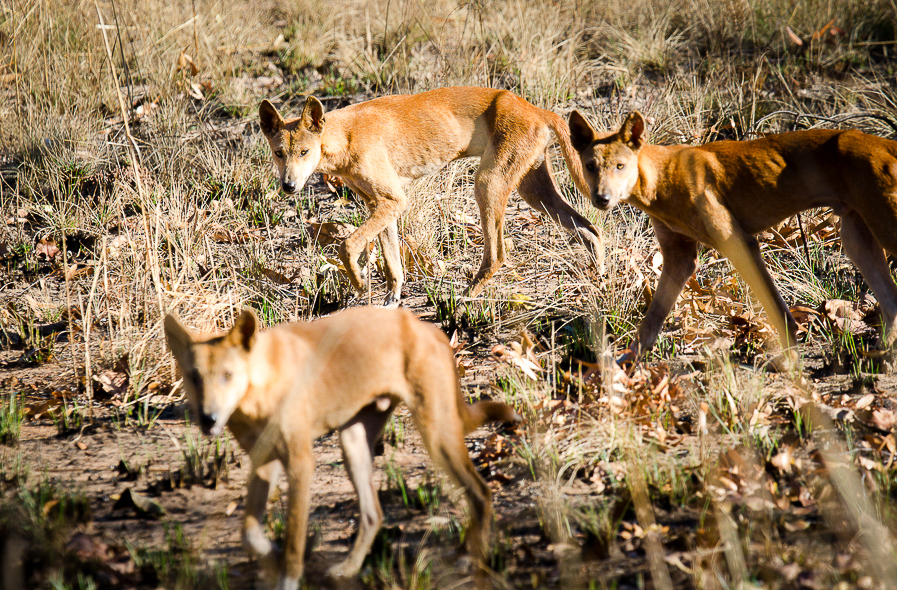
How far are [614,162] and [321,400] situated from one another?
2683 mm

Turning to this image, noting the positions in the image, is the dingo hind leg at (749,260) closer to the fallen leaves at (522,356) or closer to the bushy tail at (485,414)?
the fallen leaves at (522,356)

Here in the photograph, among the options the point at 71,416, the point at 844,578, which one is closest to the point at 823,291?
the point at 844,578

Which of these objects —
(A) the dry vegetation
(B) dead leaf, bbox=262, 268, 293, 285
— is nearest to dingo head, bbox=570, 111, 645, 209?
(A) the dry vegetation

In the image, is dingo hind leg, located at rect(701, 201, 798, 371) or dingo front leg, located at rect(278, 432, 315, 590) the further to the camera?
dingo hind leg, located at rect(701, 201, 798, 371)

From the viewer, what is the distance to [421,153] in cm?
689

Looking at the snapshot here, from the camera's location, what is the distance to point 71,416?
4.95 m

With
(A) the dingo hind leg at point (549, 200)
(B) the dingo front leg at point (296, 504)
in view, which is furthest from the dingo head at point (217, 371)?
(A) the dingo hind leg at point (549, 200)

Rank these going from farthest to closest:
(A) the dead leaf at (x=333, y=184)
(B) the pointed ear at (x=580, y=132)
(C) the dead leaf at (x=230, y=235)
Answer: (A) the dead leaf at (x=333, y=184) < (C) the dead leaf at (x=230, y=235) < (B) the pointed ear at (x=580, y=132)

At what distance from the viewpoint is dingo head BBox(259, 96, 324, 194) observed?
6.48 meters

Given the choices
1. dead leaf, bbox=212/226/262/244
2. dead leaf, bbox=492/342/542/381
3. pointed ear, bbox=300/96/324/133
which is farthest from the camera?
dead leaf, bbox=212/226/262/244

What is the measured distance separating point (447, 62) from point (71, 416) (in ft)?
20.6

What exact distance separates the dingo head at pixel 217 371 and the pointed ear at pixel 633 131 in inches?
116

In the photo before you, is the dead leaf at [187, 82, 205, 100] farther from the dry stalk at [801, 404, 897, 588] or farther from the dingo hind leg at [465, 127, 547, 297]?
the dry stalk at [801, 404, 897, 588]

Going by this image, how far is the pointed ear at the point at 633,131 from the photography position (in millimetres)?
4910
